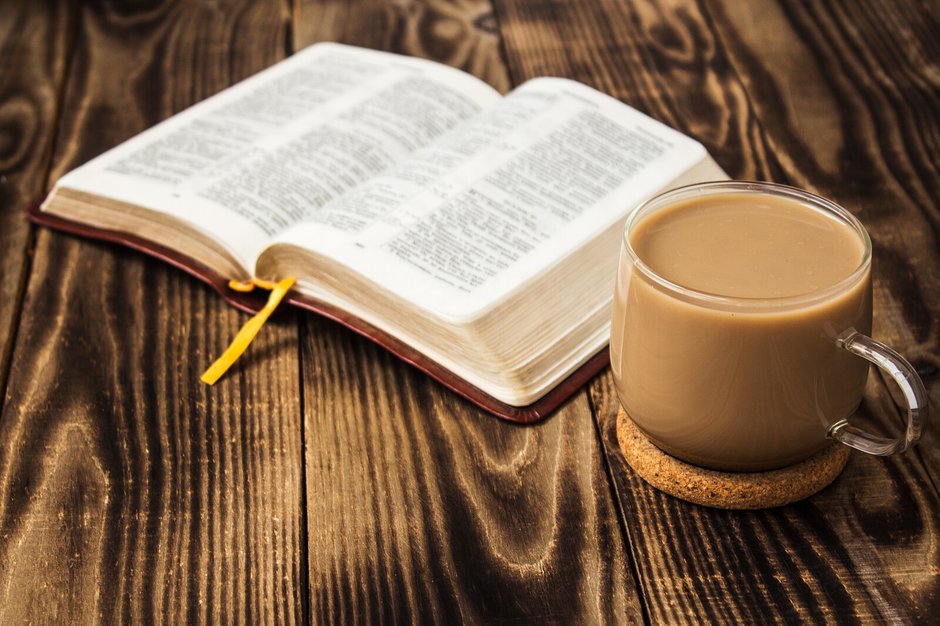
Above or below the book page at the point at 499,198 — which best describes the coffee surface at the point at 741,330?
above

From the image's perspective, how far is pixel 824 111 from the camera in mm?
1245

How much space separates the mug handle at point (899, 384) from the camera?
0.63m

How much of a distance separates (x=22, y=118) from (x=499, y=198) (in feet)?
2.20

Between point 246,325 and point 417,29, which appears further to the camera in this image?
point 417,29

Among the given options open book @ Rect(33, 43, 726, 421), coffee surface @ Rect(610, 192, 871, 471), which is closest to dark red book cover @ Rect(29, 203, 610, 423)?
open book @ Rect(33, 43, 726, 421)

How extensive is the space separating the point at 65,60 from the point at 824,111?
99 cm

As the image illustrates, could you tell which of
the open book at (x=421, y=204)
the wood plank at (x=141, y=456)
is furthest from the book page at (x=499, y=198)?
the wood plank at (x=141, y=456)

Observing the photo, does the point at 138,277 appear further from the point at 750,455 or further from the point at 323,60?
the point at 750,455

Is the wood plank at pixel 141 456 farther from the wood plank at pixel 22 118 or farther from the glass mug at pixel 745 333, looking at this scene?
the glass mug at pixel 745 333

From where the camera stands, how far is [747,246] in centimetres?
70

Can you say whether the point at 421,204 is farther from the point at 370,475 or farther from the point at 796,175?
the point at 796,175

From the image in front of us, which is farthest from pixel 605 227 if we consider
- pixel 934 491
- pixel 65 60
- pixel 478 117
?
pixel 65 60

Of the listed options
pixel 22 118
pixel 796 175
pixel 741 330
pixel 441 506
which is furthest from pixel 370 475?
pixel 22 118

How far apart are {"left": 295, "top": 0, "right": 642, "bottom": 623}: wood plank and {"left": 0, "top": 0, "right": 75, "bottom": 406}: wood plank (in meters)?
0.30
